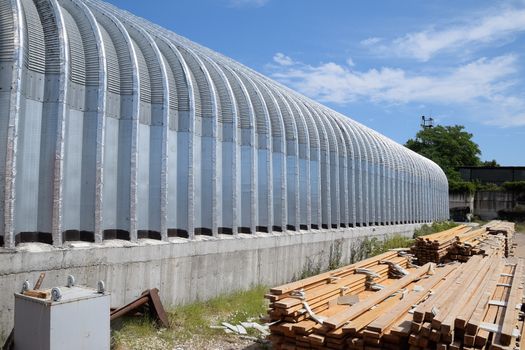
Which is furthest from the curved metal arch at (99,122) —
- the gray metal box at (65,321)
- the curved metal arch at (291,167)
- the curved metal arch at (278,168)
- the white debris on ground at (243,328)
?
the curved metal arch at (291,167)

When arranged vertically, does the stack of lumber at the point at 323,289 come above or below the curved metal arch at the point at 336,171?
below

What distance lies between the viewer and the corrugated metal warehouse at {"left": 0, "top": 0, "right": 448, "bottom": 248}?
26.2 feet

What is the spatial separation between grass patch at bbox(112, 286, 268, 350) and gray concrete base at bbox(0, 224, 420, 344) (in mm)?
430

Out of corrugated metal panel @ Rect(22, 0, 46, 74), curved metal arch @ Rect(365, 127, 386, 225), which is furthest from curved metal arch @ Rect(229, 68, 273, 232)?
curved metal arch @ Rect(365, 127, 386, 225)

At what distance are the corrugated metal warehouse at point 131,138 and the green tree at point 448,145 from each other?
2472 inches

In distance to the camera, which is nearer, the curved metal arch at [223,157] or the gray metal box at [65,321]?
the gray metal box at [65,321]

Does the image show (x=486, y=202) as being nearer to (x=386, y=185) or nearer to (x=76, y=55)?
(x=386, y=185)

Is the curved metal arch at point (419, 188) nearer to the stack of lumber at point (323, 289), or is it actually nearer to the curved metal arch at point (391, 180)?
the curved metal arch at point (391, 180)

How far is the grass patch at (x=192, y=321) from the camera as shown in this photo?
7914 mm

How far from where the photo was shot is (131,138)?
31.5 ft

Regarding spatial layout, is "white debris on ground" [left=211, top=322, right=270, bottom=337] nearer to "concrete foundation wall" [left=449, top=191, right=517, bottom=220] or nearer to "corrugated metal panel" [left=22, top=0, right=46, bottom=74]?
"corrugated metal panel" [left=22, top=0, right=46, bottom=74]

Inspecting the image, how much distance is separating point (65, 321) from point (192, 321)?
361 centimetres

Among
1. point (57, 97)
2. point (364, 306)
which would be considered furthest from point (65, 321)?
point (364, 306)

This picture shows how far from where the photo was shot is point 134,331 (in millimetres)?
8172
